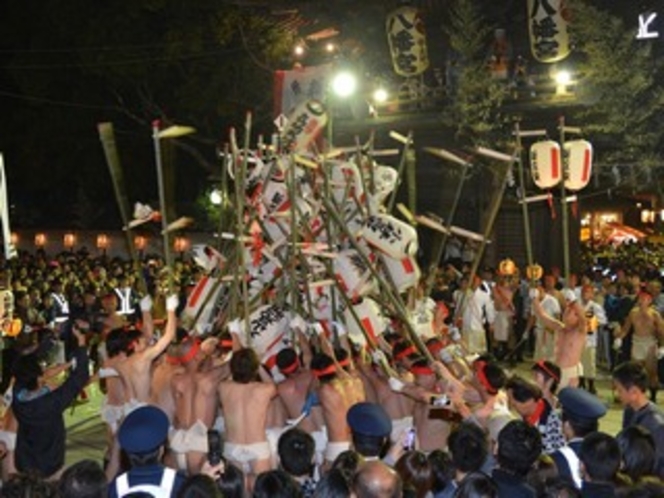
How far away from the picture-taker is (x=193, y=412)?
812 cm

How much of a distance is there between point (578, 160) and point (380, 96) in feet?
28.8

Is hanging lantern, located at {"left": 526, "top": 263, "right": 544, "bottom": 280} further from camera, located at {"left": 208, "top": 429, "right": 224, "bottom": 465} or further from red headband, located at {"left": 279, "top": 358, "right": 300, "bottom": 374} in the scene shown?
camera, located at {"left": 208, "top": 429, "right": 224, "bottom": 465}

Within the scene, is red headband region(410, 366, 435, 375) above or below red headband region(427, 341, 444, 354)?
above

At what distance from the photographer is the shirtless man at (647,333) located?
13195mm

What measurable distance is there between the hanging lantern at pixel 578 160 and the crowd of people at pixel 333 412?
181 cm

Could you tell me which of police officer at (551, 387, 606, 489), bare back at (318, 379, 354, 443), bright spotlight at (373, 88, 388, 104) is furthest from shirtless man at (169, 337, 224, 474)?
bright spotlight at (373, 88, 388, 104)

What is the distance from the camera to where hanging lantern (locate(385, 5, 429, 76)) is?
73.9 feet

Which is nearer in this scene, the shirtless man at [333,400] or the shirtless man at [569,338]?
the shirtless man at [333,400]

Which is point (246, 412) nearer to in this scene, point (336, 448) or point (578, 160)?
point (336, 448)

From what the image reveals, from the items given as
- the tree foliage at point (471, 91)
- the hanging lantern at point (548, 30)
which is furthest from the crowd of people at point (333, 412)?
the hanging lantern at point (548, 30)

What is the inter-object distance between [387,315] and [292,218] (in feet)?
7.08

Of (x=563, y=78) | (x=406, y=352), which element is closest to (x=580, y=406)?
(x=406, y=352)

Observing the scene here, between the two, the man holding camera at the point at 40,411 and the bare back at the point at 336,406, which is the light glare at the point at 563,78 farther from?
the man holding camera at the point at 40,411

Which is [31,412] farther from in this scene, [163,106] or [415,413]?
[163,106]
